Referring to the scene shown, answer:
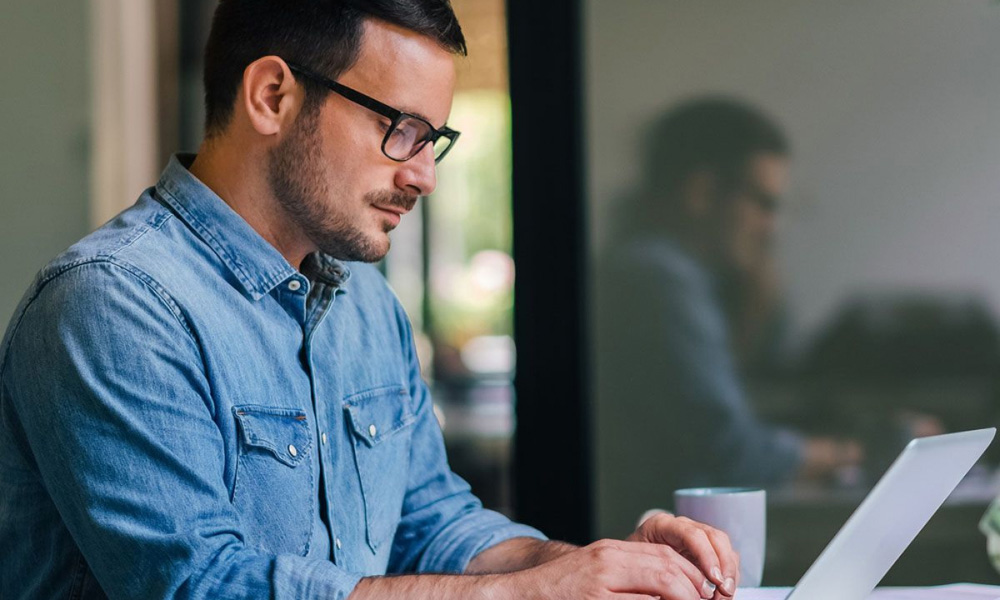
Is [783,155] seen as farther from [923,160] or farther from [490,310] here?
[490,310]

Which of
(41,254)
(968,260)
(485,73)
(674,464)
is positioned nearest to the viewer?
(968,260)

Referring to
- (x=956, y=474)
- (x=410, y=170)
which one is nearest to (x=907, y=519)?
(x=956, y=474)

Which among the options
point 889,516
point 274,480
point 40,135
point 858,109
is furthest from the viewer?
point 40,135

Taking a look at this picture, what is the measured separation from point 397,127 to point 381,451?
1.28ft

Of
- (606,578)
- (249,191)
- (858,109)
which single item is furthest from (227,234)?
(858,109)

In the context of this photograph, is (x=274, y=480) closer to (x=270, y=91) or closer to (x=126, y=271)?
(x=126, y=271)

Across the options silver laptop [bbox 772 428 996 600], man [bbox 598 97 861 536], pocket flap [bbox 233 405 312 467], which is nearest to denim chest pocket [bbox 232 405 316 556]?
pocket flap [bbox 233 405 312 467]

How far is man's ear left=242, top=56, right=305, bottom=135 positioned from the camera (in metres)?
1.32

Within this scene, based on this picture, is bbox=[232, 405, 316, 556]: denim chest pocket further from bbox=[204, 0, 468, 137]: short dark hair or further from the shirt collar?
bbox=[204, 0, 468, 137]: short dark hair

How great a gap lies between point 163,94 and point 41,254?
0.58m

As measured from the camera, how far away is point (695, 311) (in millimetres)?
2365

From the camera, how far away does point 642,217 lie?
2.37 meters

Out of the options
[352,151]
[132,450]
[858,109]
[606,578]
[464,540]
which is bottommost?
[464,540]

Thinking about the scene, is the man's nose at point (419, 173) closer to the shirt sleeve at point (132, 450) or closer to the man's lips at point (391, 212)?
the man's lips at point (391, 212)
